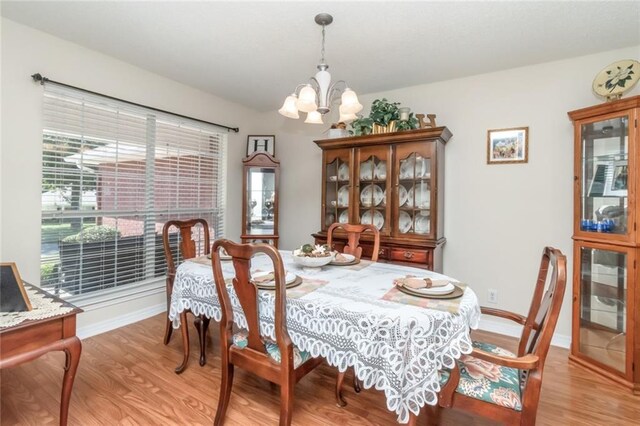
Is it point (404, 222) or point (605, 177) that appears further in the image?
point (404, 222)

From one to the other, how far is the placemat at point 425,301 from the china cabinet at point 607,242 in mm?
1562

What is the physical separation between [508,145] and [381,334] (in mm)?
2434

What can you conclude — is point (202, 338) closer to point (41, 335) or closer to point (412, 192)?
point (41, 335)

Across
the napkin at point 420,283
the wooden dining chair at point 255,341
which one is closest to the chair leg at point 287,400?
the wooden dining chair at point 255,341

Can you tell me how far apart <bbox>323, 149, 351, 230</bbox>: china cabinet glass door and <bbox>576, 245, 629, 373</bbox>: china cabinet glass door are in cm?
201

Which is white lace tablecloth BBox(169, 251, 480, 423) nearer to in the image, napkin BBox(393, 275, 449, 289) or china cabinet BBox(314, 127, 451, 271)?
napkin BBox(393, 275, 449, 289)

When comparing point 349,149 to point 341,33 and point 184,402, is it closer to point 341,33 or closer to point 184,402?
point 341,33

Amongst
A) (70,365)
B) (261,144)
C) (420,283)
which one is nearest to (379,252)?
(420,283)

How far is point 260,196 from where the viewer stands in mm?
3840

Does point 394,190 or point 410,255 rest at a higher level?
point 394,190

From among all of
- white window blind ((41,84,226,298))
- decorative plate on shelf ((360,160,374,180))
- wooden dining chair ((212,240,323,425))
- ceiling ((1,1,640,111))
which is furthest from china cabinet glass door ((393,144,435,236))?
white window blind ((41,84,226,298))

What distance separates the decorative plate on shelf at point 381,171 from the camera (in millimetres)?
2991

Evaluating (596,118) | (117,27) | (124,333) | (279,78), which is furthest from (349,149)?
(124,333)

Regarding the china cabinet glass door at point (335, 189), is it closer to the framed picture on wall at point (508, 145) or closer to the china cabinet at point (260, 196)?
the china cabinet at point (260, 196)
